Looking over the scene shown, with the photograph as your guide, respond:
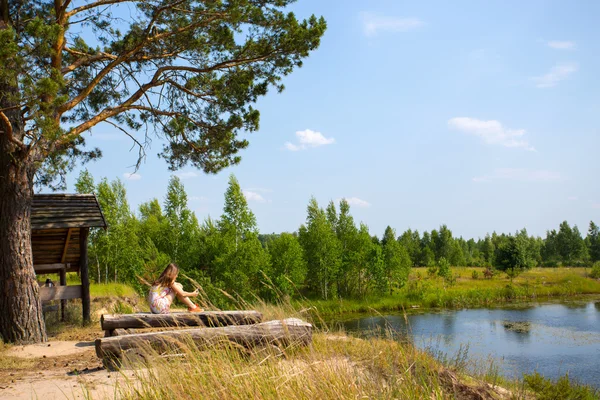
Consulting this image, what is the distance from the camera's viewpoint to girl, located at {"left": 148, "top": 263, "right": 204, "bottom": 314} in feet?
26.4

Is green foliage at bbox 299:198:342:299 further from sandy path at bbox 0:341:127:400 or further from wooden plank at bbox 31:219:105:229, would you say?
sandy path at bbox 0:341:127:400

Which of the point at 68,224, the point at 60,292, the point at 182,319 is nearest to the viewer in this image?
the point at 182,319

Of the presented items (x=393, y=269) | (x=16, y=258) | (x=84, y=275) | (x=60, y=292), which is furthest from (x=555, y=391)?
(x=393, y=269)

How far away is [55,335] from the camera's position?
36.8ft

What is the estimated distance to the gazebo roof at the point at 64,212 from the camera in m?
11.9

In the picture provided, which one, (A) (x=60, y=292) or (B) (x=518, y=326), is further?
(B) (x=518, y=326)

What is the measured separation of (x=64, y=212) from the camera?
481 inches

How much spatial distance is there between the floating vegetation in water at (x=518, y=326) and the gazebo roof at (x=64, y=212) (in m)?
15.9

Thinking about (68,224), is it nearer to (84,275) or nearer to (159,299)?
(84,275)

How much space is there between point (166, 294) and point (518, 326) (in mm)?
16956

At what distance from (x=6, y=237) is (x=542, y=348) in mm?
15445

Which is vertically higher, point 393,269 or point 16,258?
point 16,258

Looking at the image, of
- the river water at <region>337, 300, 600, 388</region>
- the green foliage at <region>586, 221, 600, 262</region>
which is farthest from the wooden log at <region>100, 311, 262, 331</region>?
the green foliage at <region>586, 221, 600, 262</region>

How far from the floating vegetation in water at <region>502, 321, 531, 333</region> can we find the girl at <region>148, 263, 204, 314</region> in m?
15.6
